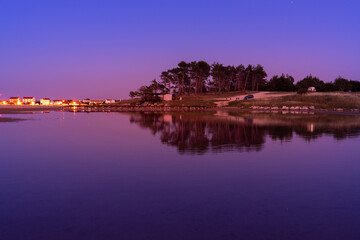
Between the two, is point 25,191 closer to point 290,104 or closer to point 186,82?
point 290,104

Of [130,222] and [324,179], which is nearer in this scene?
[130,222]

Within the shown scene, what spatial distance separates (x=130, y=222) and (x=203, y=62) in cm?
11482

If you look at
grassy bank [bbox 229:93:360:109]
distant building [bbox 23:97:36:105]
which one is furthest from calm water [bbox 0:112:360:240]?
distant building [bbox 23:97:36:105]

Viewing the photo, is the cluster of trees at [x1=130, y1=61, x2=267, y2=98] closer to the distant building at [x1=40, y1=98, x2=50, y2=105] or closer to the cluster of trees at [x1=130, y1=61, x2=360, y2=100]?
the cluster of trees at [x1=130, y1=61, x2=360, y2=100]

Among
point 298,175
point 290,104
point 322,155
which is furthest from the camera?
point 290,104

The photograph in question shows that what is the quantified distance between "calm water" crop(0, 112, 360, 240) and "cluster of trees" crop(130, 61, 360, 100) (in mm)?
93747

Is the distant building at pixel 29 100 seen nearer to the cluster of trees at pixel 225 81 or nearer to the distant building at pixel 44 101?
the distant building at pixel 44 101

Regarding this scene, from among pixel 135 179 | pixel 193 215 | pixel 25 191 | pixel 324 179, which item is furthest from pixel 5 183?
pixel 324 179

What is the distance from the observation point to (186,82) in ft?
421

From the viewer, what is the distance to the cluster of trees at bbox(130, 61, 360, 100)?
370 ft

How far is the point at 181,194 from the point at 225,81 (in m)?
129

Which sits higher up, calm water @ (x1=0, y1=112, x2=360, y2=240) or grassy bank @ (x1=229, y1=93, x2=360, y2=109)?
grassy bank @ (x1=229, y1=93, x2=360, y2=109)

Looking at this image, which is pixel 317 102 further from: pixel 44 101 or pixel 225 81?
pixel 44 101

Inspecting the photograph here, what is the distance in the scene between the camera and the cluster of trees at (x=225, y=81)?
370 ft
